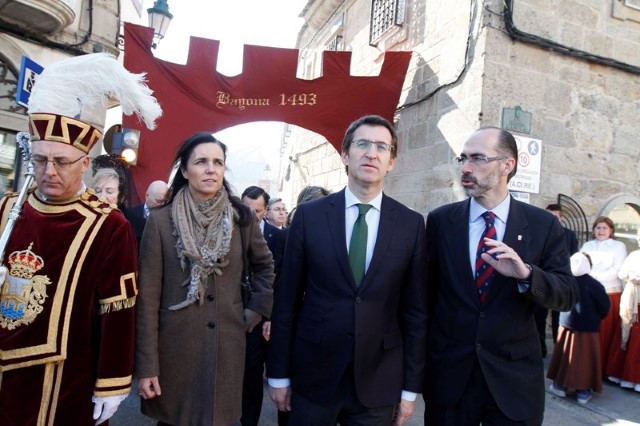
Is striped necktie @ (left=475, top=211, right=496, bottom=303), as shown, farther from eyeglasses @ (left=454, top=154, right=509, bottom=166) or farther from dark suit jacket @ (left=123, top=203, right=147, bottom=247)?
dark suit jacket @ (left=123, top=203, right=147, bottom=247)

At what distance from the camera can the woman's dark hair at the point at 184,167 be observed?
240 cm

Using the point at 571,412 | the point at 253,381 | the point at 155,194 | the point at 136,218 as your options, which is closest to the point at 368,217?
the point at 253,381

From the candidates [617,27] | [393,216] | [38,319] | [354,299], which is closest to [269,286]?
[354,299]

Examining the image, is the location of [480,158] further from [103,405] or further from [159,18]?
[159,18]

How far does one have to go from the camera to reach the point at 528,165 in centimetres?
563

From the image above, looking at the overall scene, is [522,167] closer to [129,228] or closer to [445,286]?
[445,286]

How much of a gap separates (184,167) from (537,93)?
5084mm

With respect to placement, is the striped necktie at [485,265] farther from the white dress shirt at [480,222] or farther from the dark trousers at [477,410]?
the dark trousers at [477,410]

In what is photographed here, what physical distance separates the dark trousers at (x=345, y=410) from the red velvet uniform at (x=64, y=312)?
0.82m

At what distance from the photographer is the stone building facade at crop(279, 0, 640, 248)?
5598 mm

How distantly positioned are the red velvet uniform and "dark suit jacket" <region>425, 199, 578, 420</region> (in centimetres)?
144

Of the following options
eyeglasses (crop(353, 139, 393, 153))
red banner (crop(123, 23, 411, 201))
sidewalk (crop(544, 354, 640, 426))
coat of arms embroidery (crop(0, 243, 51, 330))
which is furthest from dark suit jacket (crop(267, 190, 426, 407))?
red banner (crop(123, 23, 411, 201))

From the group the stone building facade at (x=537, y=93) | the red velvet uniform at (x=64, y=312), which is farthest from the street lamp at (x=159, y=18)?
the red velvet uniform at (x=64, y=312)

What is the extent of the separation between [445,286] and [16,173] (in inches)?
309
